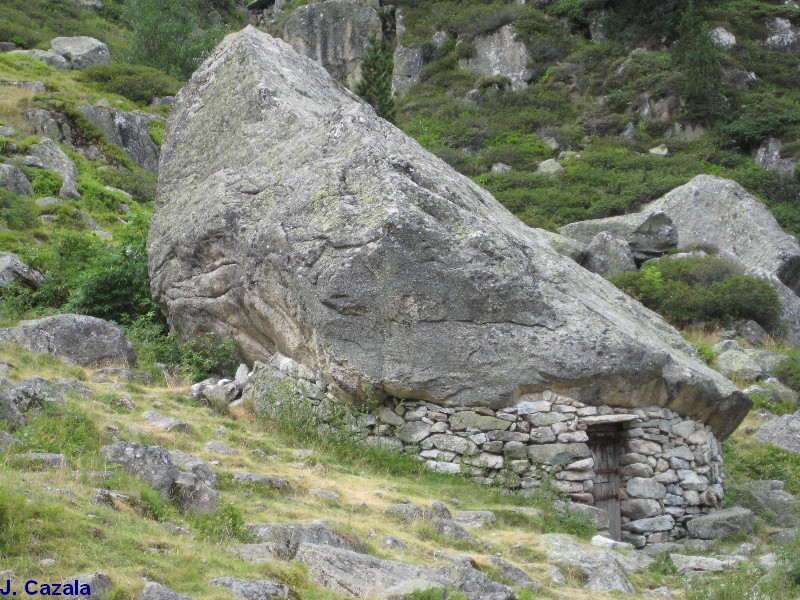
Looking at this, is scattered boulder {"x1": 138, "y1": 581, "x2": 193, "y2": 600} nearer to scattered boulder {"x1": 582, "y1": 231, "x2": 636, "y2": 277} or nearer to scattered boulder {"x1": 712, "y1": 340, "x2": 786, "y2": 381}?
scattered boulder {"x1": 712, "y1": 340, "x2": 786, "y2": 381}

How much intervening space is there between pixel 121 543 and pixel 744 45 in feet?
166

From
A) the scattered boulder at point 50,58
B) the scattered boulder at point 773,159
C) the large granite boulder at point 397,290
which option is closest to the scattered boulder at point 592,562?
the large granite boulder at point 397,290

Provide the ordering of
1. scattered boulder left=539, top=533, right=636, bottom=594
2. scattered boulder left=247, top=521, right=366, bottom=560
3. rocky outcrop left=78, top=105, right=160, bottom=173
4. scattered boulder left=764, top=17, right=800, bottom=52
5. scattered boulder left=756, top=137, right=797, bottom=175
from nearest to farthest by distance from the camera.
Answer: scattered boulder left=247, top=521, right=366, bottom=560
scattered boulder left=539, top=533, right=636, bottom=594
rocky outcrop left=78, top=105, right=160, bottom=173
scattered boulder left=756, top=137, right=797, bottom=175
scattered boulder left=764, top=17, right=800, bottom=52

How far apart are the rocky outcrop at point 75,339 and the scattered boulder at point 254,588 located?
23.9 feet

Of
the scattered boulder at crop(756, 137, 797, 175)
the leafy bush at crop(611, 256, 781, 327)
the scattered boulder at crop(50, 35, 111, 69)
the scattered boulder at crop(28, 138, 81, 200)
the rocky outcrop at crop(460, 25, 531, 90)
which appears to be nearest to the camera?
the leafy bush at crop(611, 256, 781, 327)

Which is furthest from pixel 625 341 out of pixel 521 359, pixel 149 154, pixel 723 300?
pixel 149 154

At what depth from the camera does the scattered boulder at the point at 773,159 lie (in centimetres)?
4009

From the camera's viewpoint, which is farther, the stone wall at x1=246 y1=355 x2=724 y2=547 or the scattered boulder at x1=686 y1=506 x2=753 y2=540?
the scattered boulder at x1=686 y1=506 x2=753 y2=540

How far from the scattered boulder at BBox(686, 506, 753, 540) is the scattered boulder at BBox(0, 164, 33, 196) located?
55.8ft

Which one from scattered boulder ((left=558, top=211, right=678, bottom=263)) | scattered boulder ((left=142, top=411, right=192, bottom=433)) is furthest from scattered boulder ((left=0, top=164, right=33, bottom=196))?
scattered boulder ((left=558, top=211, right=678, bottom=263))

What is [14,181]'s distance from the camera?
22797 millimetres

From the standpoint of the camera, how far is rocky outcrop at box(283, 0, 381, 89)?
2213 inches

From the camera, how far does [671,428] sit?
1273cm

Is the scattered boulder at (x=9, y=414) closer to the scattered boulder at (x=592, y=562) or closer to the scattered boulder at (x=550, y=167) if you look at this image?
the scattered boulder at (x=592, y=562)
